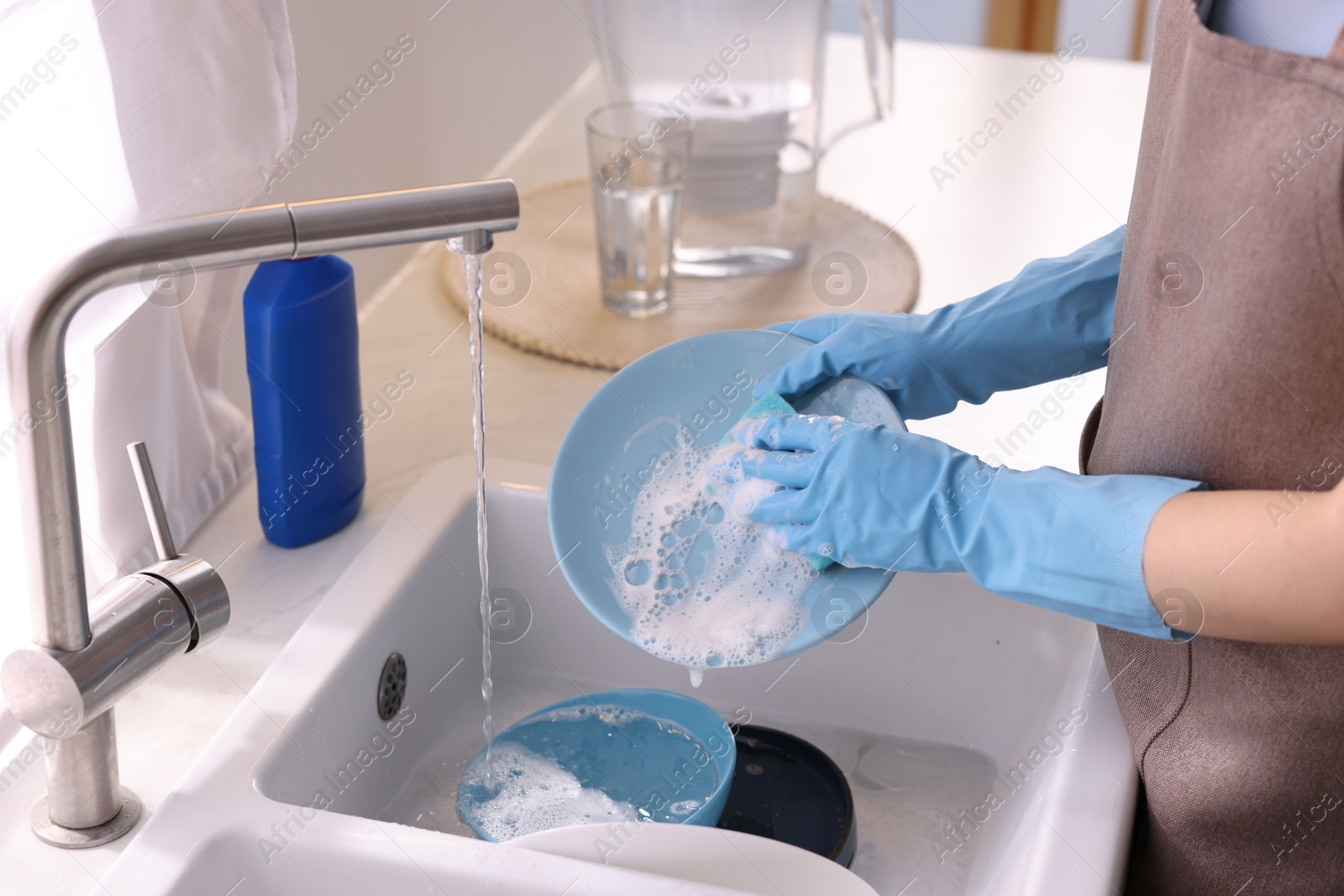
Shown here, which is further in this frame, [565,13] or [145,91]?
[565,13]

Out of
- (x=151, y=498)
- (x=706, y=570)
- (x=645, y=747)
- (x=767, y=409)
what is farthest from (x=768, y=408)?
(x=151, y=498)

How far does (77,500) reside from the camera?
0.67 metres

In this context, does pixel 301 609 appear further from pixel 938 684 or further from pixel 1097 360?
pixel 1097 360

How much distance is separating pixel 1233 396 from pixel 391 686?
598mm

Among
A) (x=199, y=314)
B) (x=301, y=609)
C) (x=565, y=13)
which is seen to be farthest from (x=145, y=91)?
(x=565, y=13)

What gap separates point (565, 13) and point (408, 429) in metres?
0.92

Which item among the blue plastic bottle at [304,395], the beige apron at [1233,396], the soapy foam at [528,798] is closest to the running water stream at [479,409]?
the soapy foam at [528,798]

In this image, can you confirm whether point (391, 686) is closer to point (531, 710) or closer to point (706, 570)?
point (531, 710)

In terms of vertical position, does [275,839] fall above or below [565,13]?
below

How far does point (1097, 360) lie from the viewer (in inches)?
38.8

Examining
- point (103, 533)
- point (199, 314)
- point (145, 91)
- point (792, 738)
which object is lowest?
point (792, 738)

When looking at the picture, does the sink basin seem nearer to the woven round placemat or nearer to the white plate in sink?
the white plate in sink

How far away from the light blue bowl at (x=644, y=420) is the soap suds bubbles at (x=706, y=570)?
0.4 inches

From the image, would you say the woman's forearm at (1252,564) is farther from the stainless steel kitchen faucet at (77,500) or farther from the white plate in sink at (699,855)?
the stainless steel kitchen faucet at (77,500)
